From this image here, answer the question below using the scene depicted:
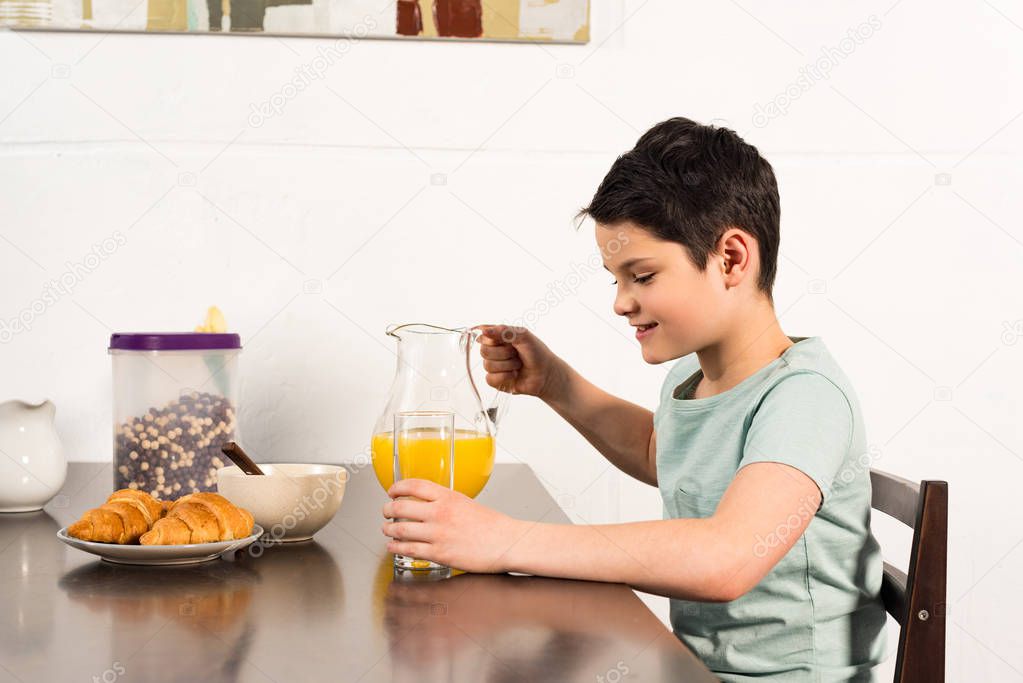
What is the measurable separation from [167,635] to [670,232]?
0.59m

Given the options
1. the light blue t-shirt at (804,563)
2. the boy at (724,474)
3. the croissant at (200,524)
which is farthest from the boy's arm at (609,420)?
the croissant at (200,524)

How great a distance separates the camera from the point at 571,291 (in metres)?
1.47

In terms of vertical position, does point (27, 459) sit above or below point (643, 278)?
below

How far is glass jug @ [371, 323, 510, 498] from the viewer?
3.07ft

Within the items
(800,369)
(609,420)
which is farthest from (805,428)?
(609,420)

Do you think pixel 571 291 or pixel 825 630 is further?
pixel 571 291

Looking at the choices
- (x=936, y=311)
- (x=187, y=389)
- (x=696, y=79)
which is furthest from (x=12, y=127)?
(x=936, y=311)

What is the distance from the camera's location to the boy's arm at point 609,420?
4.12 ft

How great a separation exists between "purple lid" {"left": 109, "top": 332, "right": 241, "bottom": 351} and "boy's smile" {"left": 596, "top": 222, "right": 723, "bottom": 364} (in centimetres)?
46

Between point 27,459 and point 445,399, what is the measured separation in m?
0.49

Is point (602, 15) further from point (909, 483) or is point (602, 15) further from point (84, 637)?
point (84, 637)

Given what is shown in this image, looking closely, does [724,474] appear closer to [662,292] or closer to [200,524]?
[662,292]

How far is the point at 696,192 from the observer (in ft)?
3.20

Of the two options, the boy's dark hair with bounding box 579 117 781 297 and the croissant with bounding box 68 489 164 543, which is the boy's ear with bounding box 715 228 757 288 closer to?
the boy's dark hair with bounding box 579 117 781 297
